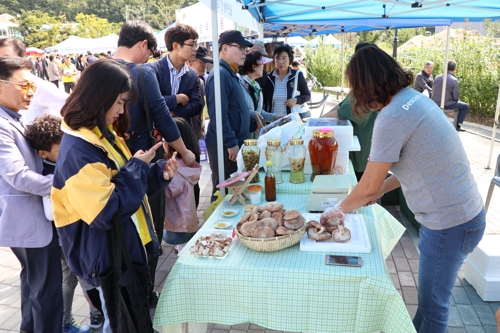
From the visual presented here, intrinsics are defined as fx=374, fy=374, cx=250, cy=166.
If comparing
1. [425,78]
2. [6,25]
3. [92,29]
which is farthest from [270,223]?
[6,25]

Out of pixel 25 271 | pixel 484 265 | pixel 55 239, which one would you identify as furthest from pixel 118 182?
pixel 484 265

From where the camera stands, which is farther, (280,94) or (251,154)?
(280,94)

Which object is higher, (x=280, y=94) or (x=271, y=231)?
(x=280, y=94)

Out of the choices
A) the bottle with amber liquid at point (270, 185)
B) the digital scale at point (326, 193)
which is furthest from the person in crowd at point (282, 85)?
the digital scale at point (326, 193)

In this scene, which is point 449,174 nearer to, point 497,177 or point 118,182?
point 118,182

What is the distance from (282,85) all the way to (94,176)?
358 cm

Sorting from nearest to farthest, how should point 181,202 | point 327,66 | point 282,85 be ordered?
point 181,202 < point 282,85 < point 327,66

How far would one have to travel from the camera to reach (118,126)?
70.1 inches

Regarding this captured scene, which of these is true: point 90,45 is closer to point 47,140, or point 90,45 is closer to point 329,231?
point 47,140

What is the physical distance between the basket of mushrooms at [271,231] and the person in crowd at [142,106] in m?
1.03

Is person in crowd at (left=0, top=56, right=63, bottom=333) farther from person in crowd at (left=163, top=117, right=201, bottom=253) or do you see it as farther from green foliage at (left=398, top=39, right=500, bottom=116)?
green foliage at (left=398, top=39, right=500, bottom=116)

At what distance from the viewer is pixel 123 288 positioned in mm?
1503

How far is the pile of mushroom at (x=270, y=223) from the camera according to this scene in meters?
1.58

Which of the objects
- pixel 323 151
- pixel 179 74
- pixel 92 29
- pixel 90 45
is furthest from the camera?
pixel 92 29
